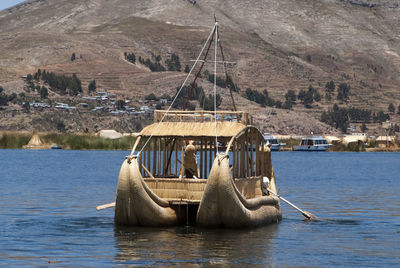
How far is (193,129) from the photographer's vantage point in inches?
1234

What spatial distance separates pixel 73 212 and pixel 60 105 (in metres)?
148

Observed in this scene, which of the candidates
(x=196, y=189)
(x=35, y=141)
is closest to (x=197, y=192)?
(x=196, y=189)

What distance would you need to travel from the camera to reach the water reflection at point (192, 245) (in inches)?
992

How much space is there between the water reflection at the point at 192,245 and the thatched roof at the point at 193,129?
337 cm

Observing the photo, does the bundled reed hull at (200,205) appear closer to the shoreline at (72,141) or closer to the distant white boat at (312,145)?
the shoreline at (72,141)

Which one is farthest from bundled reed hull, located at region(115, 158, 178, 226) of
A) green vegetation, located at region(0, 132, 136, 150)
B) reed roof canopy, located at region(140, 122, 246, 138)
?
green vegetation, located at region(0, 132, 136, 150)

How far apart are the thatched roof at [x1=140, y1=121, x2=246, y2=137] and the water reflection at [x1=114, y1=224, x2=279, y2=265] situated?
337 centimetres

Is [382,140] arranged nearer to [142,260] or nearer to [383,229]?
[383,229]

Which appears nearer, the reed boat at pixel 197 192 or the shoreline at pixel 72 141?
the reed boat at pixel 197 192

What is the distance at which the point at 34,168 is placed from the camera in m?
77.4

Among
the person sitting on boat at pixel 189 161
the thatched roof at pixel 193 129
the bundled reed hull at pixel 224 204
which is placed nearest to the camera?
the bundled reed hull at pixel 224 204

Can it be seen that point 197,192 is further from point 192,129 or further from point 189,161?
point 189,161

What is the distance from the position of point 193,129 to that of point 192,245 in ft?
17.4

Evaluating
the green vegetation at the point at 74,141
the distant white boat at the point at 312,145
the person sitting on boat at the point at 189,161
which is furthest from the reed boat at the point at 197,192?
the distant white boat at the point at 312,145
